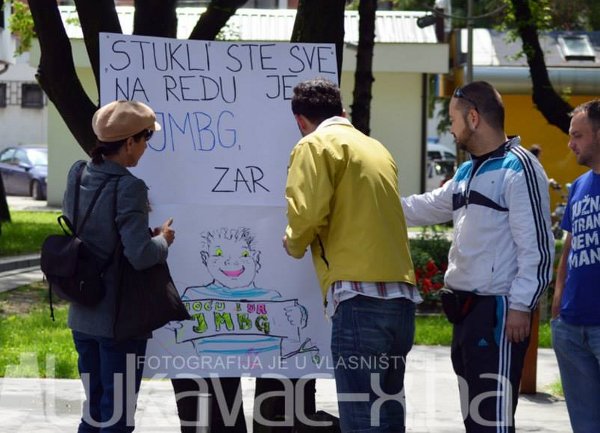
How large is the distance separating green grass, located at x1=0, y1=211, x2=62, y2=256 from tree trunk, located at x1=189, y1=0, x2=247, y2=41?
8.41m

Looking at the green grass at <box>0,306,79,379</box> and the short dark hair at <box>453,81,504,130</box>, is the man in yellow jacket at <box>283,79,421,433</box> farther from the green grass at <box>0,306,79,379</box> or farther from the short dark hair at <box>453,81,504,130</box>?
the green grass at <box>0,306,79,379</box>

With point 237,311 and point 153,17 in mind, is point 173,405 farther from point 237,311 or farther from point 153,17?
point 153,17

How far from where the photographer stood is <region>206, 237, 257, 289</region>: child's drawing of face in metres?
5.88

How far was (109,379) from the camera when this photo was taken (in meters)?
5.07

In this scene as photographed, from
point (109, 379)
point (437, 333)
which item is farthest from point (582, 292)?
point (437, 333)

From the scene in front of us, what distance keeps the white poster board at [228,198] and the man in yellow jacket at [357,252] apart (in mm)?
1041

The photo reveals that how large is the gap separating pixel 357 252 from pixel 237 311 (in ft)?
4.35

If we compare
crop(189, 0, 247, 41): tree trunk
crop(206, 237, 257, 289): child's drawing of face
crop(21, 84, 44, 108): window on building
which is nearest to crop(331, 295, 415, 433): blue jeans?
crop(206, 237, 257, 289): child's drawing of face

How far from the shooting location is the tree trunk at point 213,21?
923 cm

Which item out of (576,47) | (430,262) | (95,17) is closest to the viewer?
(95,17)

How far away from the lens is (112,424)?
16.6ft

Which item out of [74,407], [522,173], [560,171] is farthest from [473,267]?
[560,171]

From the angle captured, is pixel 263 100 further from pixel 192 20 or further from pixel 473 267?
pixel 192 20

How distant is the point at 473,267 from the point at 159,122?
5.89 feet
